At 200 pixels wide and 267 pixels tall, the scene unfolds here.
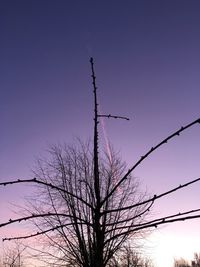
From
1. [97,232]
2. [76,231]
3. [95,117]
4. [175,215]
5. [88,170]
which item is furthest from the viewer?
[88,170]

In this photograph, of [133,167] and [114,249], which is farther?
[114,249]

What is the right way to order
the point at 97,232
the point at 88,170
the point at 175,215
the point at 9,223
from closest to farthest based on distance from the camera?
the point at 9,223, the point at 175,215, the point at 97,232, the point at 88,170

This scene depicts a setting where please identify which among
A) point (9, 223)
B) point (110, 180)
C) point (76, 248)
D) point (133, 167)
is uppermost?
point (110, 180)

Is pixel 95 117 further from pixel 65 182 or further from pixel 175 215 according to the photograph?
pixel 65 182

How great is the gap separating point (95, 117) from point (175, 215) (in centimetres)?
64

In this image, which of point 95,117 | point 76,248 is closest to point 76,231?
point 76,248

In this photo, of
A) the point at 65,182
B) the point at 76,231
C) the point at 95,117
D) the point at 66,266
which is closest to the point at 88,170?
the point at 65,182

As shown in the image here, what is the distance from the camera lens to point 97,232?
1635mm

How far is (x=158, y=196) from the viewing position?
4.80ft

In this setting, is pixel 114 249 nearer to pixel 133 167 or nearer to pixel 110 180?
pixel 110 180

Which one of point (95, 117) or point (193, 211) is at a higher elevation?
point (95, 117)

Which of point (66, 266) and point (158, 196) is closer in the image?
point (158, 196)

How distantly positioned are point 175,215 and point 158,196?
9 centimetres

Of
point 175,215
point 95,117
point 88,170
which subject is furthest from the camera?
point 88,170
